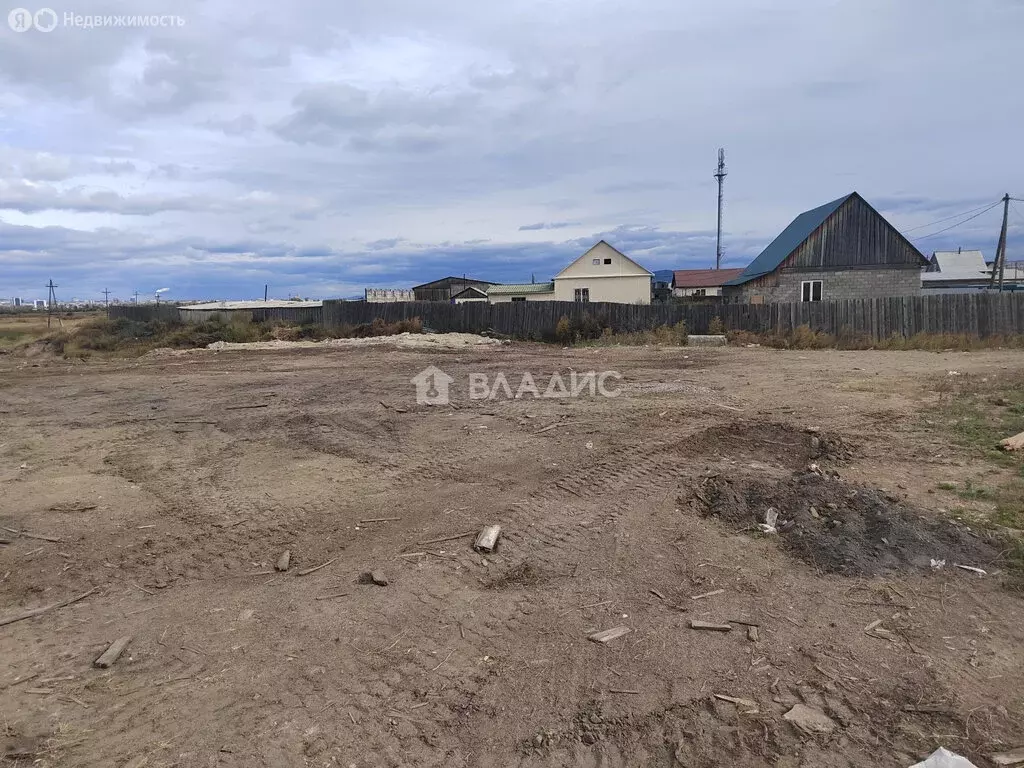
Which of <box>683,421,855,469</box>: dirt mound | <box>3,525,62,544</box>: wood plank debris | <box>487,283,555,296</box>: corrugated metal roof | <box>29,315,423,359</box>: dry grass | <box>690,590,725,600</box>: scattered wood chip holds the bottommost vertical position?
<box>690,590,725,600</box>: scattered wood chip

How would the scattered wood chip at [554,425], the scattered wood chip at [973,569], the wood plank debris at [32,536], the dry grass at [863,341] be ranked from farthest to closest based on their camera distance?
1. the dry grass at [863,341]
2. the scattered wood chip at [554,425]
3. the wood plank debris at [32,536]
4. the scattered wood chip at [973,569]

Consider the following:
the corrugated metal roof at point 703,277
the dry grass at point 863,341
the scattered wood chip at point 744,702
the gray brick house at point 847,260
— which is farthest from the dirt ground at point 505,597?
the corrugated metal roof at point 703,277

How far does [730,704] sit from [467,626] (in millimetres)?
1321

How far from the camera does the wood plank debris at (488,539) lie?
4.12 meters

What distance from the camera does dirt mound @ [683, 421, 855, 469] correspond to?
5.98 m

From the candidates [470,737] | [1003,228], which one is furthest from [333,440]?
[1003,228]

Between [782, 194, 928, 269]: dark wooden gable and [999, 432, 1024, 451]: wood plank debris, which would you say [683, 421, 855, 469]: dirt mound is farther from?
[782, 194, 928, 269]: dark wooden gable

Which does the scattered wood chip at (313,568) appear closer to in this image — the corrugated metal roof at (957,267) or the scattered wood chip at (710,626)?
the scattered wood chip at (710,626)

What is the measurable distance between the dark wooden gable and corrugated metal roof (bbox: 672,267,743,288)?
19.5 metres

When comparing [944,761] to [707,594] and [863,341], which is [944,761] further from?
[863,341]

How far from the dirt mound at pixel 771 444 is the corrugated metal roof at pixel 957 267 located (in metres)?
48.4

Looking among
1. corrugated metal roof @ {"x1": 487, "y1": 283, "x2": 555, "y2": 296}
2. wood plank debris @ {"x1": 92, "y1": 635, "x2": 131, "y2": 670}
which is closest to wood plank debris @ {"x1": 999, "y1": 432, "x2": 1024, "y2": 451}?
wood plank debris @ {"x1": 92, "y1": 635, "x2": 131, "y2": 670}

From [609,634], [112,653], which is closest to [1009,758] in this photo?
[609,634]

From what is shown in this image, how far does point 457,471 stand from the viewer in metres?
5.86
